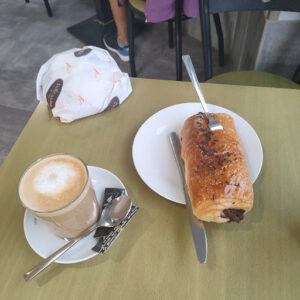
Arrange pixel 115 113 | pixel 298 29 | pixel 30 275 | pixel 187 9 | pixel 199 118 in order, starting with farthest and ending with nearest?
pixel 187 9
pixel 298 29
pixel 115 113
pixel 199 118
pixel 30 275

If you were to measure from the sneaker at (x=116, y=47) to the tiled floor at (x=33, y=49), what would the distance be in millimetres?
75

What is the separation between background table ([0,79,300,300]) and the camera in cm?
48

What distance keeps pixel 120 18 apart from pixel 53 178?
1.95 meters

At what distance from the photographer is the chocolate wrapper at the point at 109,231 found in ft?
1.66

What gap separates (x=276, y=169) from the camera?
2.07 feet

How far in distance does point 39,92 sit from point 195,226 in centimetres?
60

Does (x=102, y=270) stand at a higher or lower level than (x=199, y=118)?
lower

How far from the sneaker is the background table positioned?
160cm

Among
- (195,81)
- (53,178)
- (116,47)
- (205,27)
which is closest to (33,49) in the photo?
(116,47)

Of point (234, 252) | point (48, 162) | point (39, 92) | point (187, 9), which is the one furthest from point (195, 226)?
point (187, 9)

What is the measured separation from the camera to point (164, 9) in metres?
1.50

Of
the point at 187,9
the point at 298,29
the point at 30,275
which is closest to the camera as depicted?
the point at 30,275

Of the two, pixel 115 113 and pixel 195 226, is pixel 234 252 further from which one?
pixel 115 113

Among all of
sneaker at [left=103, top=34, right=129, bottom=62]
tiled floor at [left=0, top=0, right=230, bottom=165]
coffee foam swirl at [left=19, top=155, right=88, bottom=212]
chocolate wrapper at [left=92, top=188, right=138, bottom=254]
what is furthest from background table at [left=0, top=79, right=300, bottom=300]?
sneaker at [left=103, top=34, right=129, bottom=62]
